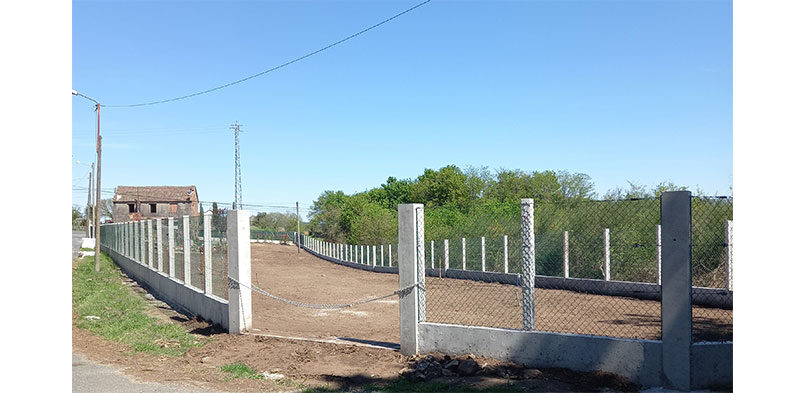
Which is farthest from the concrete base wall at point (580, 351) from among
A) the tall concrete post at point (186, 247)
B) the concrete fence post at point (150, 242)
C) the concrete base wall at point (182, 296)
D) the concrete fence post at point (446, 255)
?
the concrete fence post at point (446, 255)

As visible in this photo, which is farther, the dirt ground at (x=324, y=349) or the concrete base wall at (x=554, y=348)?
the dirt ground at (x=324, y=349)

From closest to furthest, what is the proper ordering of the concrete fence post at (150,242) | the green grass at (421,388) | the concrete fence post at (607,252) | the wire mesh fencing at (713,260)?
the green grass at (421,388), the wire mesh fencing at (713,260), the concrete fence post at (607,252), the concrete fence post at (150,242)

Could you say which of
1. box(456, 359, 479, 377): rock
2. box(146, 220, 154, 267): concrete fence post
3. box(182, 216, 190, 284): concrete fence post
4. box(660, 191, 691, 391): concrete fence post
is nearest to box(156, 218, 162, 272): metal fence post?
box(146, 220, 154, 267): concrete fence post

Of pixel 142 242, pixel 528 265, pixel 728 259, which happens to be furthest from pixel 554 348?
pixel 142 242

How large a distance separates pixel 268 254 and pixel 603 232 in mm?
35066

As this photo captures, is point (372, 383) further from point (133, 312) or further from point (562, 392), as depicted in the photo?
point (133, 312)

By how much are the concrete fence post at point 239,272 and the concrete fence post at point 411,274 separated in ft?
11.0

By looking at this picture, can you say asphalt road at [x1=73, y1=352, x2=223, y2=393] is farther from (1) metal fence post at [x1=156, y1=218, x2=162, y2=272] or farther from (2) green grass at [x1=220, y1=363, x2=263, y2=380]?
(1) metal fence post at [x1=156, y1=218, x2=162, y2=272]

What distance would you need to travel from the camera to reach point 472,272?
76.6 feet

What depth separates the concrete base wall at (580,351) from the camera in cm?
685

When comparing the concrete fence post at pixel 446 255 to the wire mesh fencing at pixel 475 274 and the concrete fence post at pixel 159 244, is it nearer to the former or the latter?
the wire mesh fencing at pixel 475 274

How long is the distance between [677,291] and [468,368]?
102 inches

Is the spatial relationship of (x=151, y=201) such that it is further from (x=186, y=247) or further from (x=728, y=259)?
(x=728, y=259)

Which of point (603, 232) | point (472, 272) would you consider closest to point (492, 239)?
point (472, 272)
